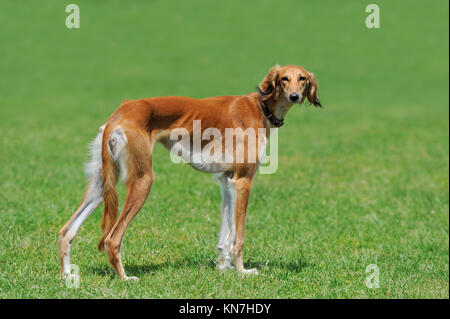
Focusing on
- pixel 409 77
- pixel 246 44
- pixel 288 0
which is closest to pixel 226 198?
pixel 409 77

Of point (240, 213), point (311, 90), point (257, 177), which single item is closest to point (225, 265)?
point (240, 213)

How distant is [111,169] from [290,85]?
6.80ft

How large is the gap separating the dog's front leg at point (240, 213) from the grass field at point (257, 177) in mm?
238

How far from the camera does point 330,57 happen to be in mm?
39031

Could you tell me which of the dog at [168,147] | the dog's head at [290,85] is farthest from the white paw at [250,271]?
the dog's head at [290,85]

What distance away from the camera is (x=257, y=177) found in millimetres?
13422

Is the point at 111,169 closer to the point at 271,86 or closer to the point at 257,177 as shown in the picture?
the point at 271,86

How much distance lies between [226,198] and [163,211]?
9.08 feet

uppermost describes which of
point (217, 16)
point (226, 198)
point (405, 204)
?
point (217, 16)

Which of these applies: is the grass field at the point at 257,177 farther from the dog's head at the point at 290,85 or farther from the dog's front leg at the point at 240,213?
the dog's head at the point at 290,85

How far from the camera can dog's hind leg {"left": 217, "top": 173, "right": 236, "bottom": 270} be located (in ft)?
23.2

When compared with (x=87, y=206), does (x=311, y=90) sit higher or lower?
higher

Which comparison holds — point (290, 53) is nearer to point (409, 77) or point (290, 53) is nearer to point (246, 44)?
point (246, 44)

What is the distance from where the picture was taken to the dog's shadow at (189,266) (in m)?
6.95
